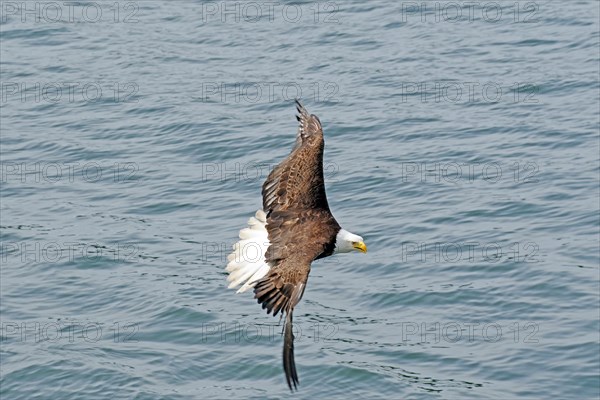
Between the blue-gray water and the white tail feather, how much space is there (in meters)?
6.12

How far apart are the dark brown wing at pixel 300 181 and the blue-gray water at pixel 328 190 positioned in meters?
6.01

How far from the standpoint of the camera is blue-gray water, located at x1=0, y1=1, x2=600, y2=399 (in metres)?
20.2

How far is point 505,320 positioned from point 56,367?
20.9 feet

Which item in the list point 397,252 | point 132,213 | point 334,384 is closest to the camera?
point 334,384

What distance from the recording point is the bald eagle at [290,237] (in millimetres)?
12664

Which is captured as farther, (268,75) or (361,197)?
(268,75)

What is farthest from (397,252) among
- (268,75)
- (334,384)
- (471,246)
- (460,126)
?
(268,75)

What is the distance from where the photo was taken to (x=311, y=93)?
2789 centimetres

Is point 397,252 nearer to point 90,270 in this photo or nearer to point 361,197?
point 361,197

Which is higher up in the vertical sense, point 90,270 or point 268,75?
point 268,75
